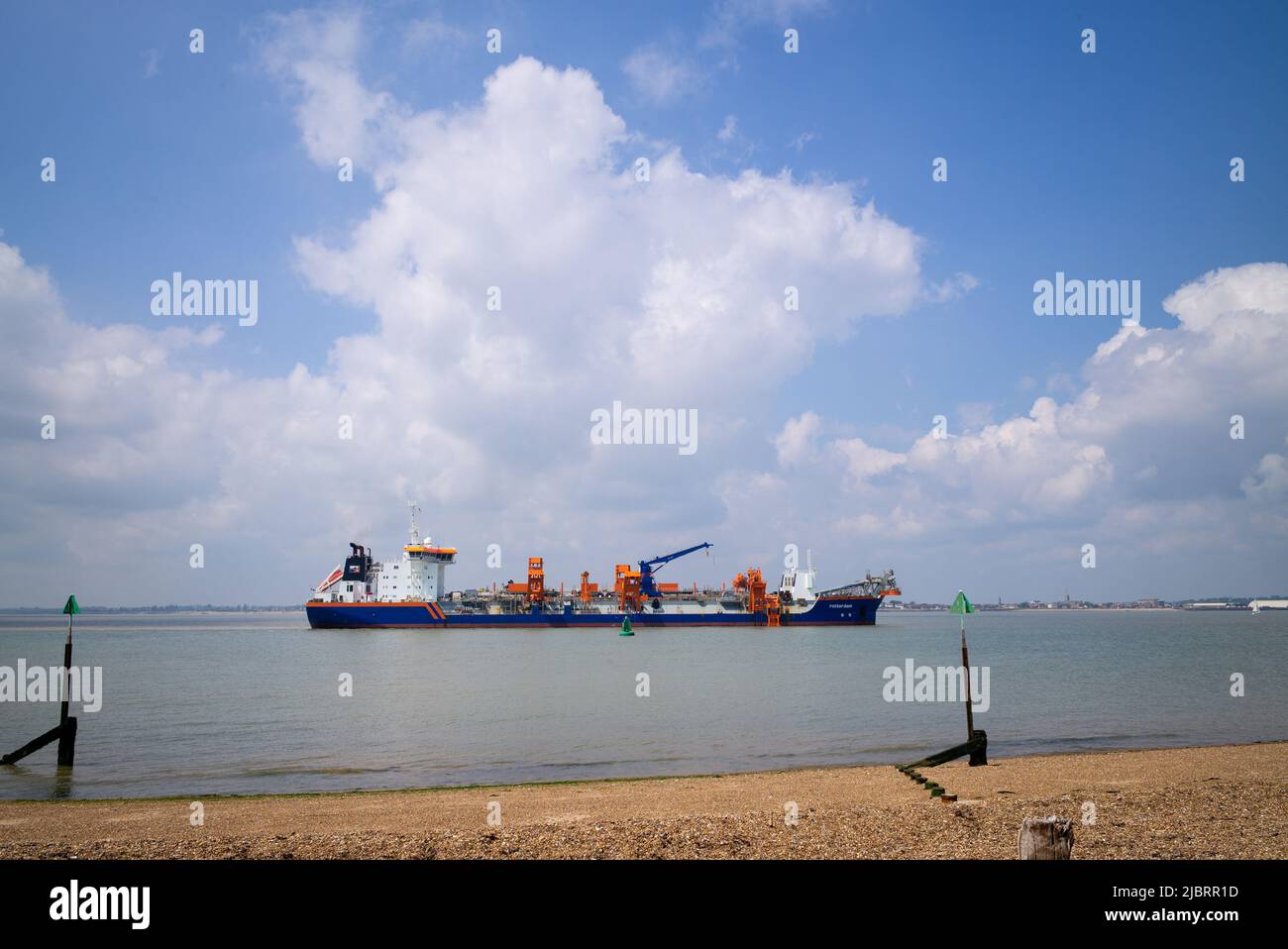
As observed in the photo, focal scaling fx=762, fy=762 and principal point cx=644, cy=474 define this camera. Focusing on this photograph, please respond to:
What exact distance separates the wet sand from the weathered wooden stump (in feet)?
7.62

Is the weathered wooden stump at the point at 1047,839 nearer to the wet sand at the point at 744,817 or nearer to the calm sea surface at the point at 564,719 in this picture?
the wet sand at the point at 744,817

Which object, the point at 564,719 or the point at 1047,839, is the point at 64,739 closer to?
the point at 564,719

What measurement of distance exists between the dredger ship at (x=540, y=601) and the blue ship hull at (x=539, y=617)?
10cm

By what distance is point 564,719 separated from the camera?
22.1 m

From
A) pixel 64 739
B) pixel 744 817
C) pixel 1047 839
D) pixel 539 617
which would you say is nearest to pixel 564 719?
pixel 64 739

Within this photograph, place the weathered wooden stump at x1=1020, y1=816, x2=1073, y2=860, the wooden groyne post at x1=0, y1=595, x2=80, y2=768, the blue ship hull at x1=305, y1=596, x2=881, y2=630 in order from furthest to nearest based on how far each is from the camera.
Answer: the blue ship hull at x1=305, y1=596, x2=881, y2=630
the wooden groyne post at x1=0, y1=595, x2=80, y2=768
the weathered wooden stump at x1=1020, y1=816, x2=1073, y2=860

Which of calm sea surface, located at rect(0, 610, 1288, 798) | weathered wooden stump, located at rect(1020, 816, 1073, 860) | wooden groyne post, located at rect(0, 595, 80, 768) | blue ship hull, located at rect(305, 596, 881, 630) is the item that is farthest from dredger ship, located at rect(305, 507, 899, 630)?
weathered wooden stump, located at rect(1020, 816, 1073, 860)

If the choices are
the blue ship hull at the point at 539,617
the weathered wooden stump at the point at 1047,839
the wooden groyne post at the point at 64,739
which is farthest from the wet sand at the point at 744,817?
the blue ship hull at the point at 539,617

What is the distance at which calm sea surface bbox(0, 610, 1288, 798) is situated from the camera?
1565 centimetres

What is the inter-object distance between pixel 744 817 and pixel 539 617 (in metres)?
73.8

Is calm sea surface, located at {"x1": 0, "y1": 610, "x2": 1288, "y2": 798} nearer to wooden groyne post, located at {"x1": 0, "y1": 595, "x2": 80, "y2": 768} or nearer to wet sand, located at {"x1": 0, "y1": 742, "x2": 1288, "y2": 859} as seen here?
wooden groyne post, located at {"x1": 0, "y1": 595, "x2": 80, "y2": 768}

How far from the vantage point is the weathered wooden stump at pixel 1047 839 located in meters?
4.62

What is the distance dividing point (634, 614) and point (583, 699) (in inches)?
2189
